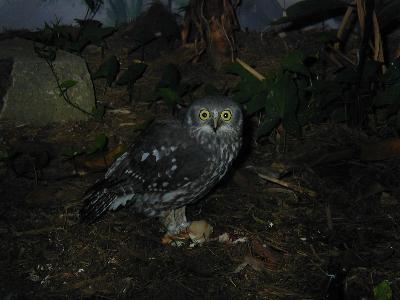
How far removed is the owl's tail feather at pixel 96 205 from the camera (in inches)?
135

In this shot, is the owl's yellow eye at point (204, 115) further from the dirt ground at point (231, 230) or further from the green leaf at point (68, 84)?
the green leaf at point (68, 84)

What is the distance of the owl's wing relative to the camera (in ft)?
10.6

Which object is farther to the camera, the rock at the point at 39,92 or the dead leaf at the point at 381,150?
the rock at the point at 39,92

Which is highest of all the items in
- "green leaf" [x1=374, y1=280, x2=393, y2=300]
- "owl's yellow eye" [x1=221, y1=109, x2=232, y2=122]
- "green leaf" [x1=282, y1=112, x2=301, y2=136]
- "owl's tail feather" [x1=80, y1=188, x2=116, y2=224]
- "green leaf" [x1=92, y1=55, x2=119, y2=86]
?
"owl's yellow eye" [x1=221, y1=109, x2=232, y2=122]

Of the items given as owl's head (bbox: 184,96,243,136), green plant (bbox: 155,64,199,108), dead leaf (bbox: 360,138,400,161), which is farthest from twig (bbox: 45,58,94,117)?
dead leaf (bbox: 360,138,400,161)

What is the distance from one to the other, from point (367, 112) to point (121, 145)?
2.03 m

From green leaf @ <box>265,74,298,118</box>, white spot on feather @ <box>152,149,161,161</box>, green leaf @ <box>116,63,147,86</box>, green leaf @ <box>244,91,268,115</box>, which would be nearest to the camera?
white spot on feather @ <box>152,149,161,161</box>

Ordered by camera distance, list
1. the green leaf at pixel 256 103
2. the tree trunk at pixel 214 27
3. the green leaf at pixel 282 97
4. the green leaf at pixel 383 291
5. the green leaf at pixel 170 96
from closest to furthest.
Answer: the green leaf at pixel 383 291
the green leaf at pixel 282 97
the green leaf at pixel 256 103
the green leaf at pixel 170 96
the tree trunk at pixel 214 27

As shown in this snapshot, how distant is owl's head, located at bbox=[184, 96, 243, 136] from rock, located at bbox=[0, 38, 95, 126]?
6.80 ft

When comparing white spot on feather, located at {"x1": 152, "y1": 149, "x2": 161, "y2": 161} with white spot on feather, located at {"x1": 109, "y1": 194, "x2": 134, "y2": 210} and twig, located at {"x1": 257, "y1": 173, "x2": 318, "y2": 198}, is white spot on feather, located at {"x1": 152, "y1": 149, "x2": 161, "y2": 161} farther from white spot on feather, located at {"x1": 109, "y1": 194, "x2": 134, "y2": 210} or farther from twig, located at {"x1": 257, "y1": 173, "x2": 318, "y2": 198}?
twig, located at {"x1": 257, "y1": 173, "x2": 318, "y2": 198}

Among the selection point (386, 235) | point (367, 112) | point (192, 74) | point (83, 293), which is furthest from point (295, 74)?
point (83, 293)

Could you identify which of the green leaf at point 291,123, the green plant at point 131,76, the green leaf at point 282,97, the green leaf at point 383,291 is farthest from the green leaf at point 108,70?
the green leaf at point 383,291

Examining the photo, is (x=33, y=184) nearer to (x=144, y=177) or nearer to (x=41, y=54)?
(x=144, y=177)

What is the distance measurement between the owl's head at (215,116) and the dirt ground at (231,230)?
28.0 inches
